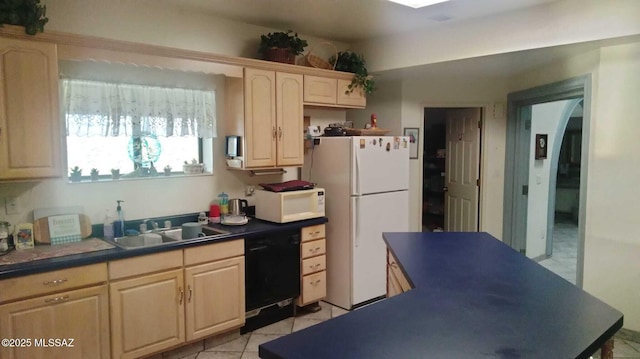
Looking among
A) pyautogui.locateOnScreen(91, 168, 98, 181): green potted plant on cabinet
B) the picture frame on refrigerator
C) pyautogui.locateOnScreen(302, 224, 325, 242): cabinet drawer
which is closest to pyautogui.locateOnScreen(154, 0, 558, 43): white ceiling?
the picture frame on refrigerator

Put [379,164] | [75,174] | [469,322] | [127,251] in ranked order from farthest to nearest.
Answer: [379,164] → [75,174] → [127,251] → [469,322]

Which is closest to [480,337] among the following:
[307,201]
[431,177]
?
[307,201]

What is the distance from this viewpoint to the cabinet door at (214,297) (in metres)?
2.97

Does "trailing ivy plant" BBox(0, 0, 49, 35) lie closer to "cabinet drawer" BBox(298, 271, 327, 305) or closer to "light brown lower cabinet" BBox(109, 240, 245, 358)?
"light brown lower cabinet" BBox(109, 240, 245, 358)

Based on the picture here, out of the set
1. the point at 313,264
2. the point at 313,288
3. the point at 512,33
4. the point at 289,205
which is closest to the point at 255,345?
the point at 313,288

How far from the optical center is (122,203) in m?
3.15

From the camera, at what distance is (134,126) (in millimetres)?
3172

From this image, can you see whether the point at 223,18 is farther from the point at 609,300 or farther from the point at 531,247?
the point at 531,247

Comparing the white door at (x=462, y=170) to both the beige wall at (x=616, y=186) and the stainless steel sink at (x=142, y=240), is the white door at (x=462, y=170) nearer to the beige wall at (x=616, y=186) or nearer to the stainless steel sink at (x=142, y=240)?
the beige wall at (x=616, y=186)

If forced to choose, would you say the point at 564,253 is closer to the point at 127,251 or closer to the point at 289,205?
the point at 289,205

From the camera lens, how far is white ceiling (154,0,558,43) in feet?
10.4

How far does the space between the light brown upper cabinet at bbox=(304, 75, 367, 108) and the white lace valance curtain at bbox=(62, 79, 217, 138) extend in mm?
906

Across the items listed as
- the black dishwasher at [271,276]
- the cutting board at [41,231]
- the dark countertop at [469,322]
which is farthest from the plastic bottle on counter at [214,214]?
the dark countertop at [469,322]

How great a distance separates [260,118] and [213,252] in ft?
4.00
